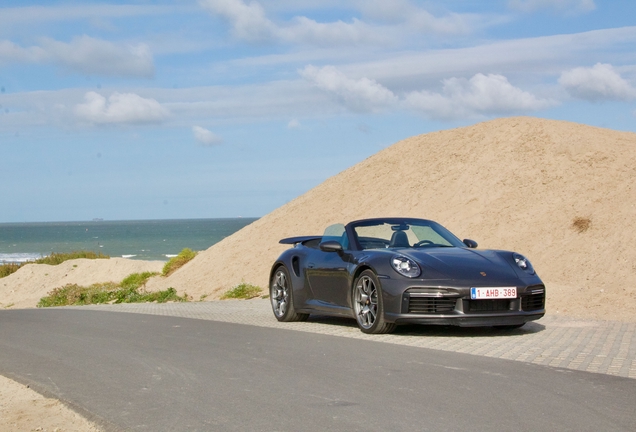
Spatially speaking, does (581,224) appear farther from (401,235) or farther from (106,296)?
(106,296)

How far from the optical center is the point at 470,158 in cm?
3198

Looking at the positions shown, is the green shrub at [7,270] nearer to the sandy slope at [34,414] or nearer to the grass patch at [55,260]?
the grass patch at [55,260]

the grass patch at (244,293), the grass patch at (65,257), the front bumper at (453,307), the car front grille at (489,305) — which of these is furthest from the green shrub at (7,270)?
the car front grille at (489,305)

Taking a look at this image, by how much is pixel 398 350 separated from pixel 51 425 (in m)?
4.05

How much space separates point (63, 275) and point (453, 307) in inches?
1527

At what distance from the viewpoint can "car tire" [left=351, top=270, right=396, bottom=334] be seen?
9.93 meters

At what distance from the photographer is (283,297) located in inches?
482

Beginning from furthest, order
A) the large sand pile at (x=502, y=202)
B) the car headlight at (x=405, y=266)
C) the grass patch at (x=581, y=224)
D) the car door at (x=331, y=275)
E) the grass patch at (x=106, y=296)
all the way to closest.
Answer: the grass patch at (x=106, y=296)
the grass patch at (x=581, y=224)
the large sand pile at (x=502, y=202)
the car door at (x=331, y=275)
the car headlight at (x=405, y=266)

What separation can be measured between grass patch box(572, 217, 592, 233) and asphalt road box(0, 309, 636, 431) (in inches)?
562

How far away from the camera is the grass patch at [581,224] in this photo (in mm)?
22562

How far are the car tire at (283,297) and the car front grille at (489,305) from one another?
3.21m

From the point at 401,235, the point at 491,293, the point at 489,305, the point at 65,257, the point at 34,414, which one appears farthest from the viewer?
the point at 65,257

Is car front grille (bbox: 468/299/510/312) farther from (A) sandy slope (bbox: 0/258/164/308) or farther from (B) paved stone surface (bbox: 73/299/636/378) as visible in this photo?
(A) sandy slope (bbox: 0/258/164/308)

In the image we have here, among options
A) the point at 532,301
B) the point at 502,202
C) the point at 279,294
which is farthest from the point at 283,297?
the point at 502,202
